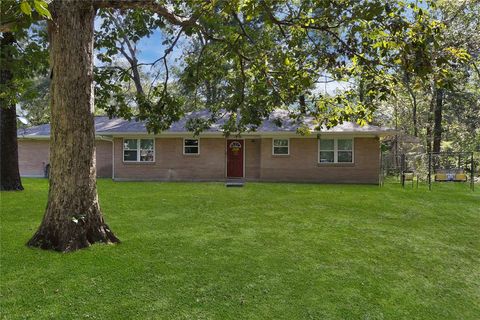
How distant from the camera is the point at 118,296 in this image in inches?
182

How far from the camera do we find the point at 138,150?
20.0 metres

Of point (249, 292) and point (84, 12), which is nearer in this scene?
point (249, 292)

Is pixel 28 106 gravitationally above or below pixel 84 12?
above

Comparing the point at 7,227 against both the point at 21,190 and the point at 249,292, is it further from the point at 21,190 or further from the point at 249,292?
the point at 21,190

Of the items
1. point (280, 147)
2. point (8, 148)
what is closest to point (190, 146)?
point (280, 147)

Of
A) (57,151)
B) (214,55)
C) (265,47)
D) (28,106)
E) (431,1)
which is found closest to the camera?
(431,1)

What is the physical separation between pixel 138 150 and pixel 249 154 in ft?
19.2

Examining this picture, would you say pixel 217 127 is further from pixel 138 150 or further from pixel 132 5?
pixel 132 5

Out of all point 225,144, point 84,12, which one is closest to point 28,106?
point 225,144

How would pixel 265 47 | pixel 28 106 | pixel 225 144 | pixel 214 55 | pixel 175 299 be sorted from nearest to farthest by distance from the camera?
1. pixel 175 299
2. pixel 265 47
3. pixel 214 55
4. pixel 225 144
5. pixel 28 106

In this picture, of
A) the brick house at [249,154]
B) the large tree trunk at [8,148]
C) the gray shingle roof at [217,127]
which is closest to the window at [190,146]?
the brick house at [249,154]

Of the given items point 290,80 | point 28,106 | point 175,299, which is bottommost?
point 175,299

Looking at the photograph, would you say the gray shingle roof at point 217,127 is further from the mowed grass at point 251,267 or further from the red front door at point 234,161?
the mowed grass at point 251,267

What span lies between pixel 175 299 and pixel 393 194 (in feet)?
39.2
